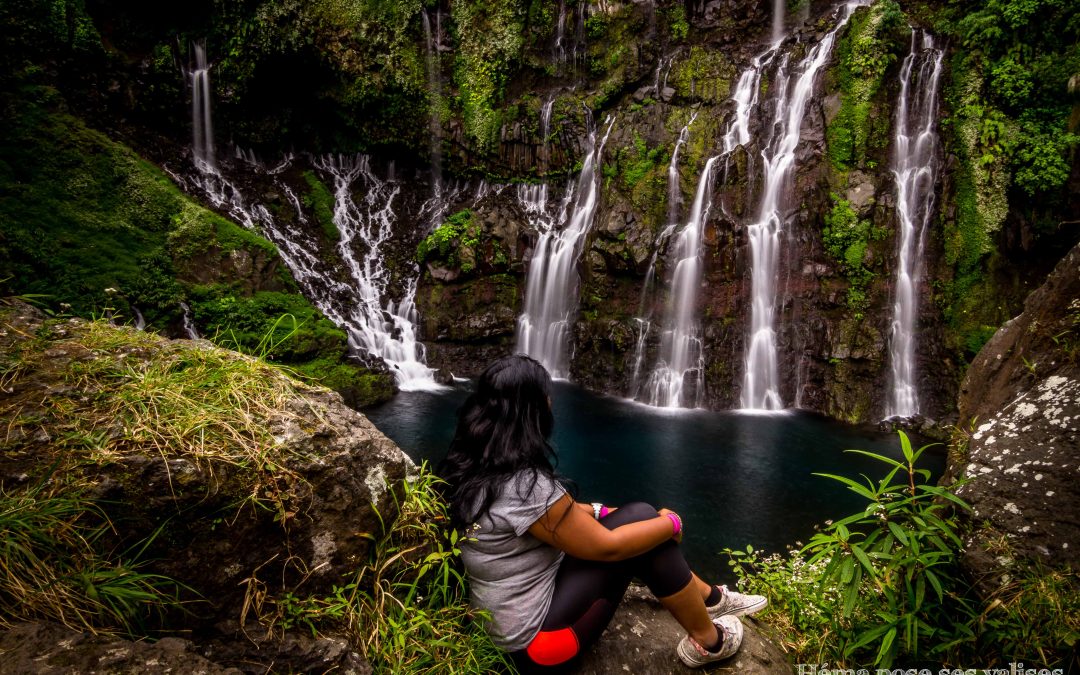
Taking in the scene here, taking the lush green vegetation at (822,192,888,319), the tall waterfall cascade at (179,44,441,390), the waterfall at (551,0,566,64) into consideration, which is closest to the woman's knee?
the tall waterfall cascade at (179,44,441,390)

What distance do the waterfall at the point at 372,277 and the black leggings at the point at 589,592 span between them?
1049 centimetres

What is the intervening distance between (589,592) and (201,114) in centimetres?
1752

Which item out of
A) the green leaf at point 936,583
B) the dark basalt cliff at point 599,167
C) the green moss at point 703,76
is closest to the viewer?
the green leaf at point 936,583

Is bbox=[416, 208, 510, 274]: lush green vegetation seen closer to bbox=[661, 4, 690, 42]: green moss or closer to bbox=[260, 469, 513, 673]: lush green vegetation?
bbox=[661, 4, 690, 42]: green moss

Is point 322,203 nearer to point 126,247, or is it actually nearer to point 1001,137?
point 126,247

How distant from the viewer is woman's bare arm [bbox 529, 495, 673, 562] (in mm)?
1956

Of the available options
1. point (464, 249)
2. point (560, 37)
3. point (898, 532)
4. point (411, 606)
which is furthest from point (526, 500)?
point (560, 37)

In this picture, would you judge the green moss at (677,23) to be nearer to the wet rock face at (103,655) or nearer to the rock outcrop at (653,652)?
the rock outcrop at (653,652)

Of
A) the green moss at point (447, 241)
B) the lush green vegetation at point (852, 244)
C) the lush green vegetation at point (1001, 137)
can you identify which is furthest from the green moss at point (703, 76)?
the green moss at point (447, 241)

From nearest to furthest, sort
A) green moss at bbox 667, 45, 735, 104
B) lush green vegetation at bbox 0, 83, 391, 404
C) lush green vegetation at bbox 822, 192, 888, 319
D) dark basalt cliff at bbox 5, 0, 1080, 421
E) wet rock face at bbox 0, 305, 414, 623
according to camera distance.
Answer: wet rock face at bbox 0, 305, 414, 623 → lush green vegetation at bbox 0, 83, 391, 404 → dark basalt cliff at bbox 5, 0, 1080, 421 → lush green vegetation at bbox 822, 192, 888, 319 → green moss at bbox 667, 45, 735, 104

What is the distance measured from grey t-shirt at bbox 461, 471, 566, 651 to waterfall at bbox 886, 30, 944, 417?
11.2 metres

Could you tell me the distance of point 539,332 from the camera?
1380cm

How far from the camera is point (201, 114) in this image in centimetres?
1432

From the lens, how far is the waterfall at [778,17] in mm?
14352
